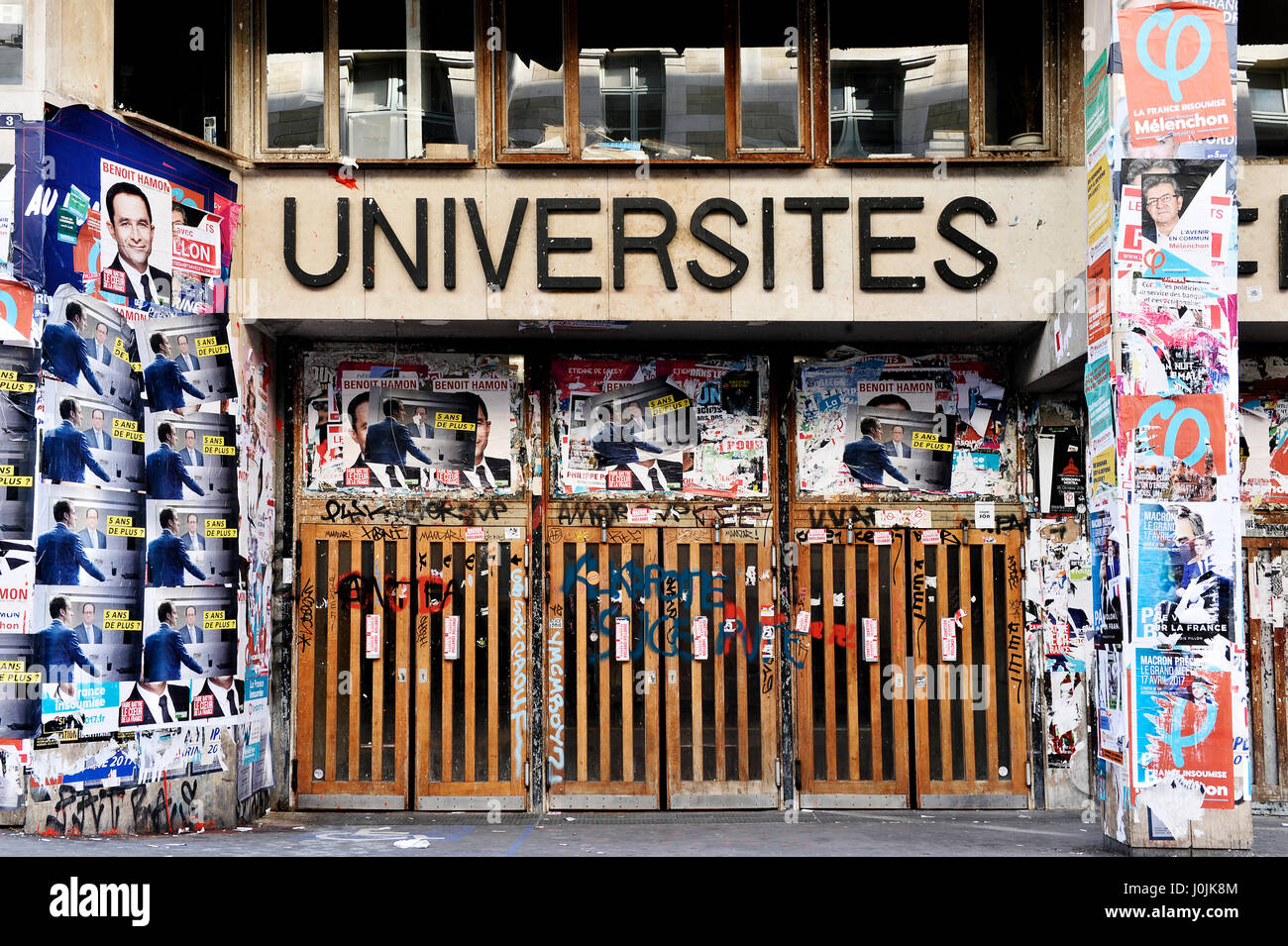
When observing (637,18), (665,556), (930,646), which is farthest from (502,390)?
(930,646)

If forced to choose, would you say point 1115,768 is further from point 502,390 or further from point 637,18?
point 637,18

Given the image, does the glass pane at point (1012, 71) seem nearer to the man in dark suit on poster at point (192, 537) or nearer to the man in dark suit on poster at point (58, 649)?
the man in dark suit on poster at point (192, 537)

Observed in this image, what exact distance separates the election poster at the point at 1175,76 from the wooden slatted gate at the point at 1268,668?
3.66 meters

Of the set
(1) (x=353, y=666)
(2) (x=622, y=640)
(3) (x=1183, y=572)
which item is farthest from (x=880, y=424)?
(1) (x=353, y=666)

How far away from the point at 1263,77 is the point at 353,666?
337 inches

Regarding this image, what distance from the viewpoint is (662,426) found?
938 cm

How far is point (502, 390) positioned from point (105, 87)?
3517 millimetres

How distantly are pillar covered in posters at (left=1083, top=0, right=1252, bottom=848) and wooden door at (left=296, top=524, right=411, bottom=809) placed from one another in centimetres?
521

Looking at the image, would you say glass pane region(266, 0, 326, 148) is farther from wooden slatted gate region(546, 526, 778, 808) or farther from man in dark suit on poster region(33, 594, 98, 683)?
man in dark suit on poster region(33, 594, 98, 683)

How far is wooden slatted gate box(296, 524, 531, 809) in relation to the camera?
29.8 feet

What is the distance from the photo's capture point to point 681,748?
9.17 metres

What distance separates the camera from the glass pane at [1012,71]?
904 centimetres

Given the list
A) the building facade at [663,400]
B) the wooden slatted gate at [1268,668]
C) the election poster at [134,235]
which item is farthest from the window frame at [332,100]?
the wooden slatted gate at [1268,668]

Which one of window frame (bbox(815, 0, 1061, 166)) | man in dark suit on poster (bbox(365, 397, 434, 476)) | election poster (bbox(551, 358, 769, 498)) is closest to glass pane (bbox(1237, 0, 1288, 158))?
window frame (bbox(815, 0, 1061, 166))
